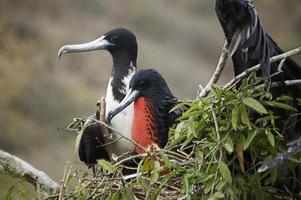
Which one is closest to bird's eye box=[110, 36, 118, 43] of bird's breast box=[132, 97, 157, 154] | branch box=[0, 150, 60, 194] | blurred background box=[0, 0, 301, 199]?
bird's breast box=[132, 97, 157, 154]

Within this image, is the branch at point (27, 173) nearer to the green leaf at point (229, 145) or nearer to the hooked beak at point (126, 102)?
the hooked beak at point (126, 102)

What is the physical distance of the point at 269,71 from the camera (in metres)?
1.45

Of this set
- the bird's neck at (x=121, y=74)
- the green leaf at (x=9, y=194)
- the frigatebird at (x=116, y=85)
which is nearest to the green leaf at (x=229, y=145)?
the green leaf at (x=9, y=194)

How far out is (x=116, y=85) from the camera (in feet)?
7.09

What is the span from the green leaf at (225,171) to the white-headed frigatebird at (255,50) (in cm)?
13

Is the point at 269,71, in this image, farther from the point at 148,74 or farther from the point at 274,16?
the point at 274,16

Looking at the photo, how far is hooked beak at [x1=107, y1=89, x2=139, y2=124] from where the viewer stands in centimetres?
194

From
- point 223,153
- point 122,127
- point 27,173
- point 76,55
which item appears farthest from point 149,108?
point 76,55

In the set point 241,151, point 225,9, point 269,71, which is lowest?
point 241,151

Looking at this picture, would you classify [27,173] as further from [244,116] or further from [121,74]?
[244,116]

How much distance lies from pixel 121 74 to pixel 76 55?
164 centimetres

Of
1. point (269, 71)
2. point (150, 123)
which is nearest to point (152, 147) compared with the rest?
point (269, 71)

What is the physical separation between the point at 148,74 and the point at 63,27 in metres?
2.00

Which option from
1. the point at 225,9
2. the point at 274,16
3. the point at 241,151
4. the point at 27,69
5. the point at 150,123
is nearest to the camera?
the point at 241,151
